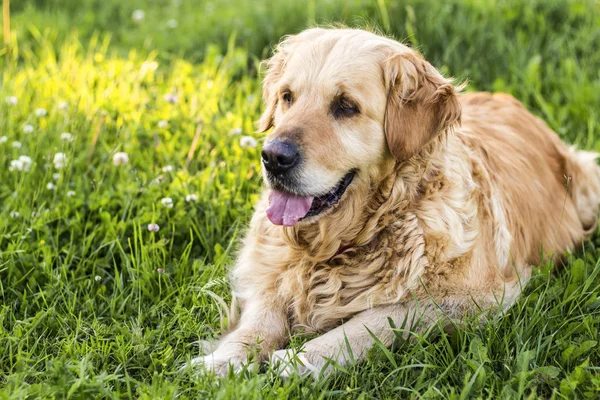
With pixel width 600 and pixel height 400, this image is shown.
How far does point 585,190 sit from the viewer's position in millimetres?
4445

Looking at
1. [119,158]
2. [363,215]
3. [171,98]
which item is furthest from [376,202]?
[171,98]

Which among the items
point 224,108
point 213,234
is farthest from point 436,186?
point 224,108

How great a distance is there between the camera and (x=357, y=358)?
2996 mm

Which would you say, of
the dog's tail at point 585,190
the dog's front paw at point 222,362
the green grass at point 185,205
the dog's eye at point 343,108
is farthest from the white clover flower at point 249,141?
the dog's tail at point 585,190

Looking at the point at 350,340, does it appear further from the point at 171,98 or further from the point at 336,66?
the point at 171,98

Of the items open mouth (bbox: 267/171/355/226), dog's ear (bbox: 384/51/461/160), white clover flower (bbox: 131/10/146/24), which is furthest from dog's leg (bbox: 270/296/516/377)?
white clover flower (bbox: 131/10/146/24)

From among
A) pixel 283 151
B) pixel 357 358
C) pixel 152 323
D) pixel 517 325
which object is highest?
pixel 283 151

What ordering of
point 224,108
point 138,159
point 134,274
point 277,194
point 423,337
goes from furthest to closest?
point 224,108 → point 138,159 → point 134,274 → point 277,194 → point 423,337

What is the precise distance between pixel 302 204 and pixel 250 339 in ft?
2.04

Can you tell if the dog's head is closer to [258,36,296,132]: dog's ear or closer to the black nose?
the black nose

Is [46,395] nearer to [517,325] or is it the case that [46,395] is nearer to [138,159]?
[517,325]

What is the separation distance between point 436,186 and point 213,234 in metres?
1.26

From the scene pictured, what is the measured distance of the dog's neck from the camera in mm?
3283

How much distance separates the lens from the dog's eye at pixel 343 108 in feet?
10.4
